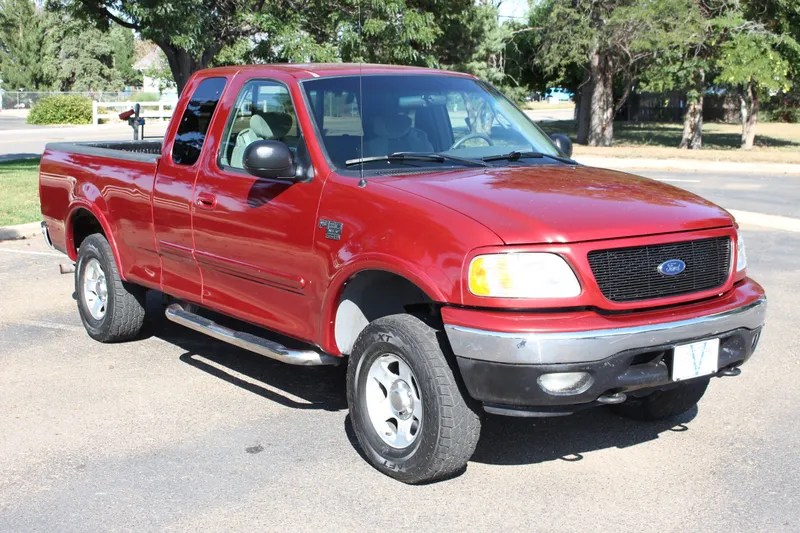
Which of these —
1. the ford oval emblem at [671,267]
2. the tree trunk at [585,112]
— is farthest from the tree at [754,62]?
the ford oval emblem at [671,267]

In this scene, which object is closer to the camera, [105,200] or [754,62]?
[105,200]

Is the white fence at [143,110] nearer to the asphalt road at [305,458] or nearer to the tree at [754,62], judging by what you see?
the tree at [754,62]

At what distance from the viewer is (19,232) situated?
39.2 ft

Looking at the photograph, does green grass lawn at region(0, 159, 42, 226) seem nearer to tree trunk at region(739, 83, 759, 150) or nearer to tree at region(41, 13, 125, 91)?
tree trunk at region(739, 83, 759, 150)

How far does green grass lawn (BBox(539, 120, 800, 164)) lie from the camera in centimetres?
2698

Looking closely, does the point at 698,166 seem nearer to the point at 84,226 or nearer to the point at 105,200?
the point at 84,226

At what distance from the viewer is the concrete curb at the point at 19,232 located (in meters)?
11.8

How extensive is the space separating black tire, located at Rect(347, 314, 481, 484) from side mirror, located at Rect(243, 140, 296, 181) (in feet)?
3.16

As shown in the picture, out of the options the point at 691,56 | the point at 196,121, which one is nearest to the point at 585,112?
the point at 691,56

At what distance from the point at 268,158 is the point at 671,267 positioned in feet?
6.64

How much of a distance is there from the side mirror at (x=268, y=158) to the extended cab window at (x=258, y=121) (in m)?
0.36

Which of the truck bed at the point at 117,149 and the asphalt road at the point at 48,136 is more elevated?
the truck bed at the point at 117,149

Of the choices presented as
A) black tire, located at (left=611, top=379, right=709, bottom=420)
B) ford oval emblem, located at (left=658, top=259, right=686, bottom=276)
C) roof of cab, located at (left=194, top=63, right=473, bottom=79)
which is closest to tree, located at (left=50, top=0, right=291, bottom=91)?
roof of cab, located at (left=194, top=63, right=473, bottom=79)

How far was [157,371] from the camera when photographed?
6461mm
